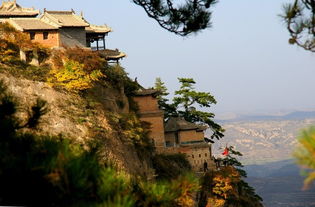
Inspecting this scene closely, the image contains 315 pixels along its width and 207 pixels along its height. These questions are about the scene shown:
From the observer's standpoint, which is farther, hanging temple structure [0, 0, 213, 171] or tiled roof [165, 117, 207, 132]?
tiled roof [165, 117, 207, 132]

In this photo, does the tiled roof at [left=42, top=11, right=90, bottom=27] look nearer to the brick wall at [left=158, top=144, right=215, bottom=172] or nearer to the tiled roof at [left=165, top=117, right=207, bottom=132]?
the tiled roof at [left=165, top=117, right=207, bottom=132]

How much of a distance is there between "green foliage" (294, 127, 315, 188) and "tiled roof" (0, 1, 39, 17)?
37.2 metres

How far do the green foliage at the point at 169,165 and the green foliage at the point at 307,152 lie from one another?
105 ft

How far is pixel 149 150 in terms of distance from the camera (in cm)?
3981

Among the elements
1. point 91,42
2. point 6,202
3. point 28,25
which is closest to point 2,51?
point 28,25

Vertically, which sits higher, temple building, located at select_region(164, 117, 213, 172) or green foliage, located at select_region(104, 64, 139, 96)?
green foliage, located at select_region(104, 64, 139, 96)

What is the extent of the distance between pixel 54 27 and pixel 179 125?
1459 cm

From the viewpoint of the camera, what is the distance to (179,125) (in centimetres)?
4909

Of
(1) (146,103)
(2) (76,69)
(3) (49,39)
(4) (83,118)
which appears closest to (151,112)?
A: (1) (146,103)

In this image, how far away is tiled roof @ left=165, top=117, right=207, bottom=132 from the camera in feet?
159

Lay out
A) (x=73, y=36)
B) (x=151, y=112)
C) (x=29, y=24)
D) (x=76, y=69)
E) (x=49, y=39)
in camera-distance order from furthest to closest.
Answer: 1. (x=151, y=112)
2. (x=73, y=36)
3. (x=49, y=39)
4. (x=29, y=24)
5. (x=76, y=69)

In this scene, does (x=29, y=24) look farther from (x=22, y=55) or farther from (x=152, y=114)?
(x=152, y=114)

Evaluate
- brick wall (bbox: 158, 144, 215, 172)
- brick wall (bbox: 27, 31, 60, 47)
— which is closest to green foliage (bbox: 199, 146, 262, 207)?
brick wall (bbox: 158, 144, 215, 172)

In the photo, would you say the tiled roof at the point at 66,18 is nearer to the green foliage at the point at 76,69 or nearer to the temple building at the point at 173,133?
the green foliage at the point at 76,69
